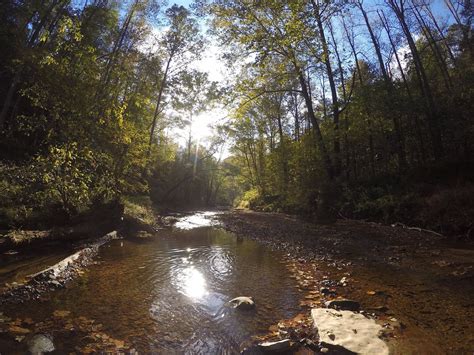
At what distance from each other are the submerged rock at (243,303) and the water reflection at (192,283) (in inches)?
27.8

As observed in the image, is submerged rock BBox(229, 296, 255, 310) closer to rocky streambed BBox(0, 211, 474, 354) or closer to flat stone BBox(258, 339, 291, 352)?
rocky streambed BBox(0, 211, 474, 354)

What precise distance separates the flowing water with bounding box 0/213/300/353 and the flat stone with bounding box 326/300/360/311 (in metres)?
0.58

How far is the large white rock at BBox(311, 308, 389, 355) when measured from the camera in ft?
10.1

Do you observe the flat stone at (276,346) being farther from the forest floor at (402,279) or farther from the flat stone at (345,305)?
the flat stone at (345,305)

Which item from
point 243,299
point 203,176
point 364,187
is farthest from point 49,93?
point 203,176

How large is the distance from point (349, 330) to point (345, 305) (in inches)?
32.1

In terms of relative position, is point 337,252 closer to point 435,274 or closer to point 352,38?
point 435,274

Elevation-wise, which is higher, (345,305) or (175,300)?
(175,300)

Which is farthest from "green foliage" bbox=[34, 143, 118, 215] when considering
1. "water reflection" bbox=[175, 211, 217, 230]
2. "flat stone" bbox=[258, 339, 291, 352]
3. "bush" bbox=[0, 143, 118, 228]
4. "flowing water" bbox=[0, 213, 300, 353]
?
"flat stone" bbox=[258, 339, 291, 352]

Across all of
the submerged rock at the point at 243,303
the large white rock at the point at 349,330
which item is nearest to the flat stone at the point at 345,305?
the large white rock at the point at 349,330

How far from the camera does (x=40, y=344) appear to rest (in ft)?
10.2

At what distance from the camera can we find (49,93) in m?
8.06

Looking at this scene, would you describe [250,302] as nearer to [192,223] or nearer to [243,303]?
[243,303]

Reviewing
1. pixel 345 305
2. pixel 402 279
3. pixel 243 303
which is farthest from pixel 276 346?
pixel 402 279
